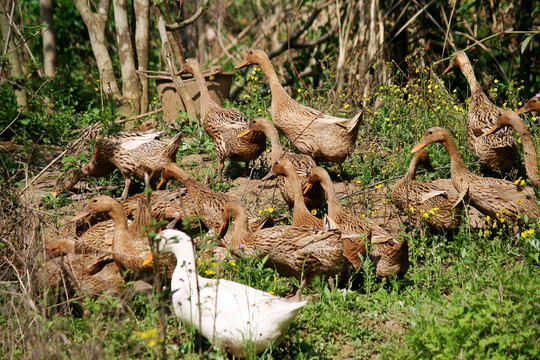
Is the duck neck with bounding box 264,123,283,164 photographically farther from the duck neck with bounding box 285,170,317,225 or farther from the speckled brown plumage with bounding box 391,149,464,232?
the speckled brown plumage with bounding box 391,149,464,232

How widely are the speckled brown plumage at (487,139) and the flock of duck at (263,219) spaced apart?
0.5 inches

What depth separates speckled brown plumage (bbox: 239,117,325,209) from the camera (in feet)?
20.9

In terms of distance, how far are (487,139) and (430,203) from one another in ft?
4.67

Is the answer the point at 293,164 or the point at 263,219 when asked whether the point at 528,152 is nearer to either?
the point at 293,164

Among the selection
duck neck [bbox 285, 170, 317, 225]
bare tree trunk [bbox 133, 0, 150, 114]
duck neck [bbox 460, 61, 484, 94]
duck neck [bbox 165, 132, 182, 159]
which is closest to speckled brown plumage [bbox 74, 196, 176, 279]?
duck neck [bbox 285, 170, 317, 225]

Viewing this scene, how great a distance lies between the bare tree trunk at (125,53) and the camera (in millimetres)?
9094

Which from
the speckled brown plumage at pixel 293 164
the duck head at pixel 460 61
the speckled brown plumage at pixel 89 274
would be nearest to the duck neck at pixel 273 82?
the speckled brown plumage at pixel 293 164

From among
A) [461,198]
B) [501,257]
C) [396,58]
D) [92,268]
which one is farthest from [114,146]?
[396,58]

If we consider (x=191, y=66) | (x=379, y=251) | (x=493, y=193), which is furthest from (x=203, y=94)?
(x=493, y=193)

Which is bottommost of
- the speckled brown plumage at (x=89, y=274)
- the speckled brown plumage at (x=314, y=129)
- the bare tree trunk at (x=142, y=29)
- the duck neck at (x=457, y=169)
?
the speckled brown plumage at (x=89, y=274)

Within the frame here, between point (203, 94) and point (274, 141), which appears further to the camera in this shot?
point (203, 94)

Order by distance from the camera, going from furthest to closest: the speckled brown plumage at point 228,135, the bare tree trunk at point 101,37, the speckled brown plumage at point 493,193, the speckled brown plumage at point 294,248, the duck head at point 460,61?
the bare tree trunk at point 101,37
the duck head at point 460,61
the speckled brown plumage at point 228,135
the speckled brown plumage at point 493,193
the speckled brown plumage at point 294,248

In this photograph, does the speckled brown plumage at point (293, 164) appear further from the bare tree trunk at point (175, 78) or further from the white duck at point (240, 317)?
the white duck at point (240, 317)

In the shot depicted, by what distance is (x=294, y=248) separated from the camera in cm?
498
